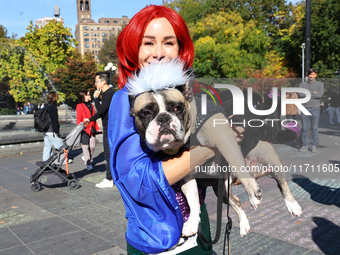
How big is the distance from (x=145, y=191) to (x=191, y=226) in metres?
0.33

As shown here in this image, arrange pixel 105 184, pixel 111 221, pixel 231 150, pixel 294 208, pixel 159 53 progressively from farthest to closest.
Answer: pixel 105 184, pixel 111 221, pixel 159 53, pixel 294 208, pixel 231 150

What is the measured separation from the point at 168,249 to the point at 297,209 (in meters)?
0.65

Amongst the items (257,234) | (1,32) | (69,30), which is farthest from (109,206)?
(1,32)

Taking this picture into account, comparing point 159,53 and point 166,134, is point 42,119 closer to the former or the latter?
point 159,53

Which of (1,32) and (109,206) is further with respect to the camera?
(1,32)

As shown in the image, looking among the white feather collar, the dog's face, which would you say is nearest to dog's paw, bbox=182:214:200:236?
the dog's face

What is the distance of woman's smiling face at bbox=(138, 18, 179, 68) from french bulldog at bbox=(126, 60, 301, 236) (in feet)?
1.07

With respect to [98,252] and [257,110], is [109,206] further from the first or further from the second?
[257,110]

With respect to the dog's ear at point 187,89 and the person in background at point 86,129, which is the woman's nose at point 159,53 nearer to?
the dog's ear at point 187,89

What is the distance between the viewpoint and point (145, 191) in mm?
1389

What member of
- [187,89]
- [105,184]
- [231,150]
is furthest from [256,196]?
[105,184]

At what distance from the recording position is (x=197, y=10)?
132 feet

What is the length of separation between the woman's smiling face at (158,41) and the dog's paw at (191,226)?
→ 2.90ft

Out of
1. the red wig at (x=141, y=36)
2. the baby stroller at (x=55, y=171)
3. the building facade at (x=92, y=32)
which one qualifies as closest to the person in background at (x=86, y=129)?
the baby stroller at (x=55, y=171)
